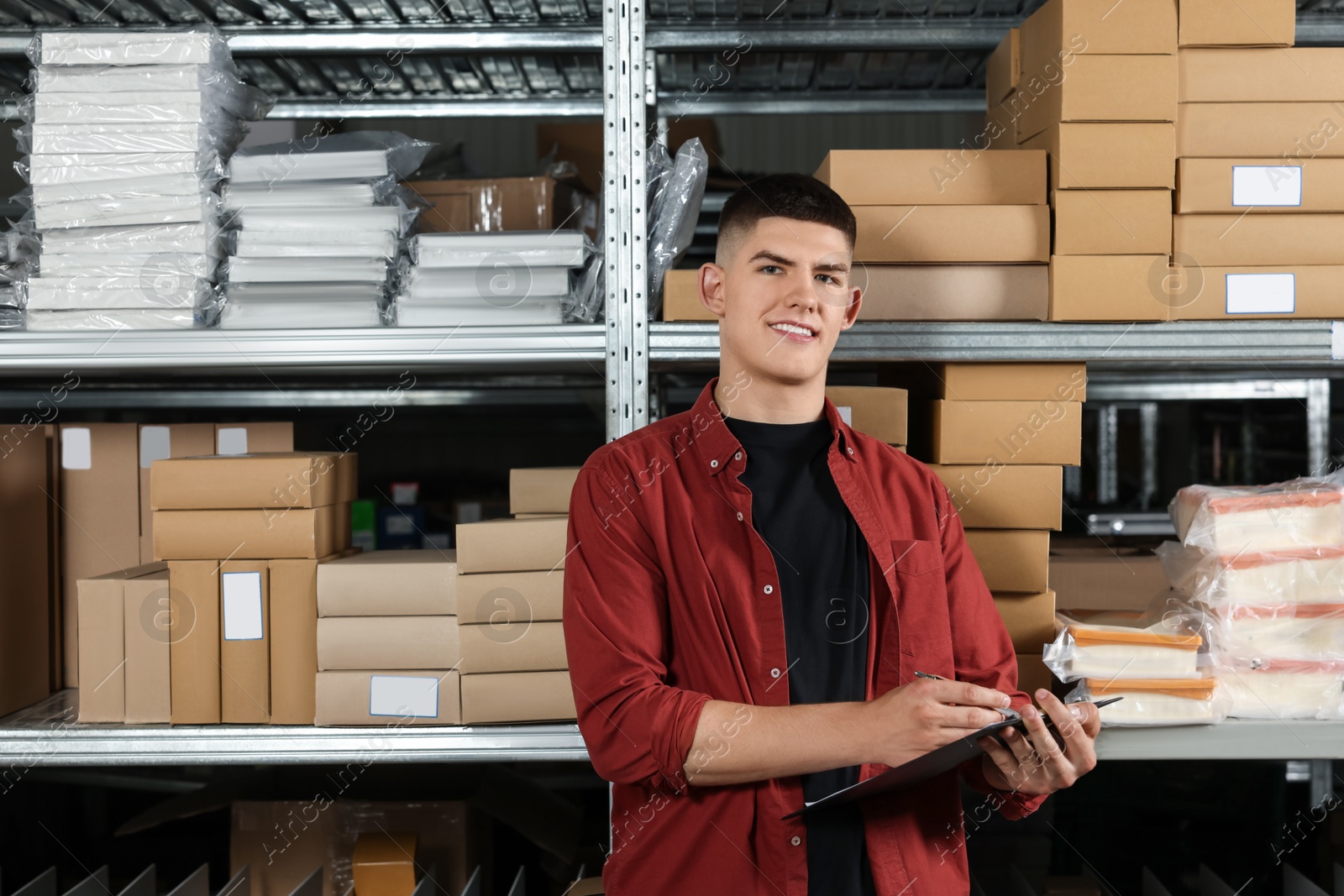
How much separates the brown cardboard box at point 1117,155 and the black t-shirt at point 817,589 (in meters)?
0.66

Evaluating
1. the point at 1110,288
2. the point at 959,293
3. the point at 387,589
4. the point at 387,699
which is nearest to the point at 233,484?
the point at 387,589

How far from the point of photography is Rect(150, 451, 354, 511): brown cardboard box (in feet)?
5.14

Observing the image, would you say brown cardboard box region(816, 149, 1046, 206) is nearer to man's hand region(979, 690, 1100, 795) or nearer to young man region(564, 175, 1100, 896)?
young man region(564, 175, 1100, 896)

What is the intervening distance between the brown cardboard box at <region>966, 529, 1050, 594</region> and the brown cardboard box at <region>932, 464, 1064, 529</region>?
0.07 feet

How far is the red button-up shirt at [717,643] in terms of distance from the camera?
1.16 meters

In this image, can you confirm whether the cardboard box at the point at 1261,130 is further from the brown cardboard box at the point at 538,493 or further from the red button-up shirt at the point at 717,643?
the brown cardboard box at the point at 538,493

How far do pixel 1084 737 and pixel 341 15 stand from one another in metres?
1.83

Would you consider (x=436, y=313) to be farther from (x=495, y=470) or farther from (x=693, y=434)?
(x=495, y=470)

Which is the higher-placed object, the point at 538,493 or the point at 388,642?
the point at 538,493

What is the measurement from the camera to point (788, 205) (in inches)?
52.7

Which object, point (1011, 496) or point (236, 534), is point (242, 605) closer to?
point (236, 534)

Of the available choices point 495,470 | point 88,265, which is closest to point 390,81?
point 88,265

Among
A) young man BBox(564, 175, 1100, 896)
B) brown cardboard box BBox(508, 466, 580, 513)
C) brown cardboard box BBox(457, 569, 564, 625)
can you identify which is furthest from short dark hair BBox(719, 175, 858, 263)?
brown cardboard box BBox(457, 569, 564, 625)

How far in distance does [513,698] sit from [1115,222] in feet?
4.24
